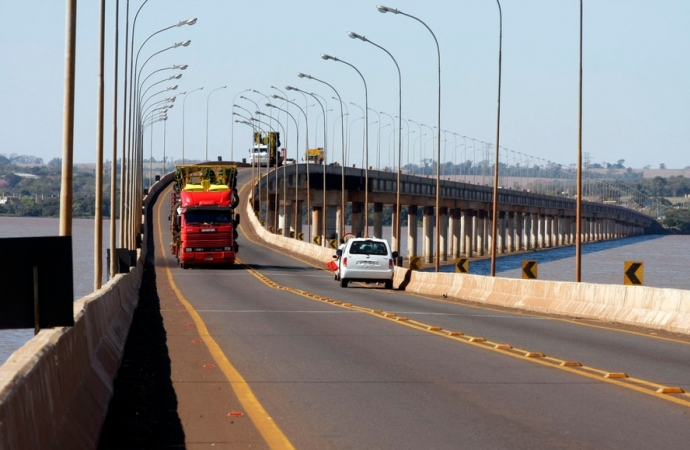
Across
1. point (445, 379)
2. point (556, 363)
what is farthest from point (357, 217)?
point (445, 379)

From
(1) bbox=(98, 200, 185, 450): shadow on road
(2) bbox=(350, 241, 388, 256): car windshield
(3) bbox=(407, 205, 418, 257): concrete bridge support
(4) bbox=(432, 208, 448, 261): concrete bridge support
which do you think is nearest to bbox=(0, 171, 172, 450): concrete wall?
(1) bbox=(98, 200, 185, 450): shadow on road

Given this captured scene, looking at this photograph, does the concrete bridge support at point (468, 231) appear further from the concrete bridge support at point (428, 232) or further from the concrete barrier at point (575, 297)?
the concrete barrier at point (575, 297)

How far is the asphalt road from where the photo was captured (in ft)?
34.8

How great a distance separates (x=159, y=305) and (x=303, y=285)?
1663 cm

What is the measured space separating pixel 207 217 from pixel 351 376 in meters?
43.5

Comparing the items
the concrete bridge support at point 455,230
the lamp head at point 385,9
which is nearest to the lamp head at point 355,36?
→ the lamp head at point 385,9

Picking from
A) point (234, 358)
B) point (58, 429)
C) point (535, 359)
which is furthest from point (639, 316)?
point (58, 429)

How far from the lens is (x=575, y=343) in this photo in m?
20.6

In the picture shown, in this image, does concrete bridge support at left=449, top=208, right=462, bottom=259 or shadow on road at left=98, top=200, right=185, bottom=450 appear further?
concrete bridge support at left=449, top=208, right=462, bottom=259

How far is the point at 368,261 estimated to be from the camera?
150 ft

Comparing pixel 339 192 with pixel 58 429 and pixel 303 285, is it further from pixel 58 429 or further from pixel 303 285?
pixel 58 429

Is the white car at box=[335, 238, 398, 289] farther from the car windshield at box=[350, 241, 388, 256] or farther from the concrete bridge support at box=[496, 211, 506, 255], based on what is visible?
the concrete bridge support at box=[496, 211, 506, 255]

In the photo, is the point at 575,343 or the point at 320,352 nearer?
the point at 320,352

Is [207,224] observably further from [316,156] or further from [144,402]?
[316,156]
